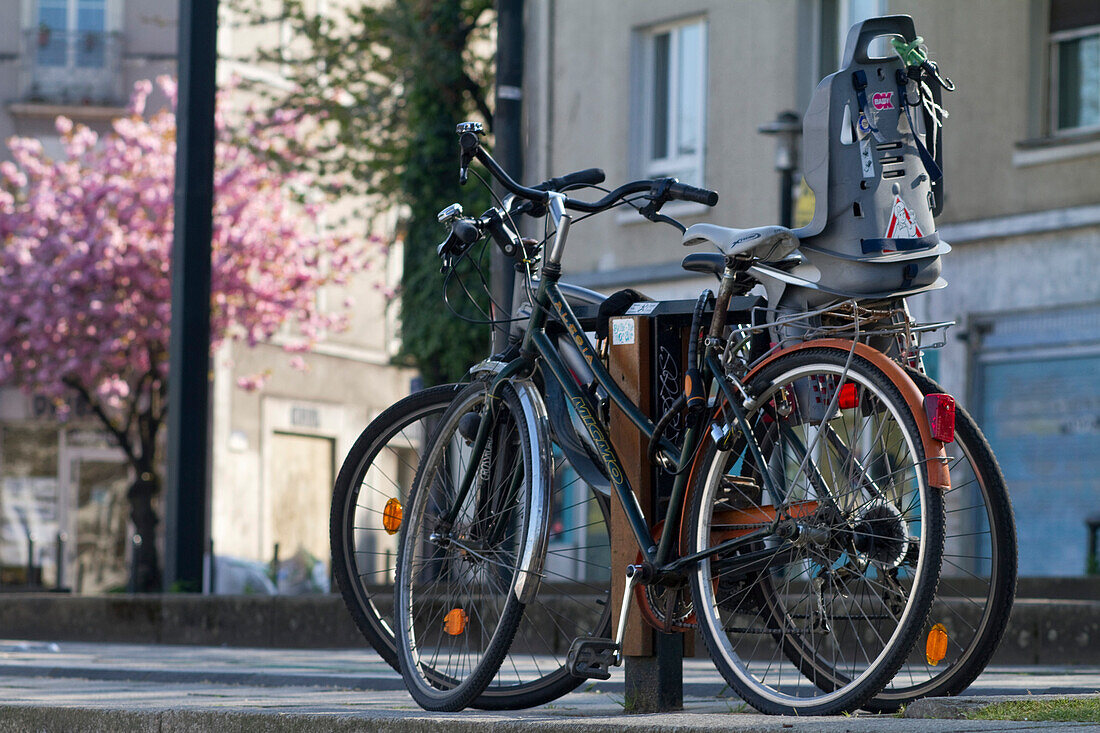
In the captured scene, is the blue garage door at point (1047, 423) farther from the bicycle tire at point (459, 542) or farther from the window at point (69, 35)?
the window at point (69, 35)

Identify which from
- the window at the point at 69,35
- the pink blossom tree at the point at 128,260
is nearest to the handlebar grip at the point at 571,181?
the pink blossom tree at the point at 128,260

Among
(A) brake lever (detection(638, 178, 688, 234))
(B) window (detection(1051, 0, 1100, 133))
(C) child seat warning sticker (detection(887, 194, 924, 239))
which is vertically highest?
(B) window (detection(1051, 0, 1100, 133))

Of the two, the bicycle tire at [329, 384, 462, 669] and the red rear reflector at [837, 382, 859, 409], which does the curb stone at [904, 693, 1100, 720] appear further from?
the bicycle tire at [329, 384, 462, 669]

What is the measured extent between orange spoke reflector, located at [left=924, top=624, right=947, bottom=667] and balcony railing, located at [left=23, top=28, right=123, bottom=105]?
29760mm

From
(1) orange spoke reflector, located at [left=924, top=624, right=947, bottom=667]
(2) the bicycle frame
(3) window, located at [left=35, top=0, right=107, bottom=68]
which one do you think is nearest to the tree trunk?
(3) window, located at [left=35, top=0, right=107, bottom=68]

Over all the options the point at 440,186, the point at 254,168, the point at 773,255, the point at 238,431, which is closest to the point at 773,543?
the point at 773,255

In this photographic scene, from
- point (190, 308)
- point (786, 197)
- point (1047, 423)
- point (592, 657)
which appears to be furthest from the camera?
point (1047, 423)

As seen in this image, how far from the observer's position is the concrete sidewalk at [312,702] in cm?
343

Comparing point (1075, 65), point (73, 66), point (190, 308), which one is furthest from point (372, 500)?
point (73, 66)

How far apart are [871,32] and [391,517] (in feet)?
6.03

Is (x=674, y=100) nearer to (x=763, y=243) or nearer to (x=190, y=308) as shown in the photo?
(x=190, y=308)

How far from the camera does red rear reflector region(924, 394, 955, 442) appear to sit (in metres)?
3.46

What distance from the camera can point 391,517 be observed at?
4.86 meters

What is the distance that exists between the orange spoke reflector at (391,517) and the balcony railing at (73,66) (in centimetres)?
2818
